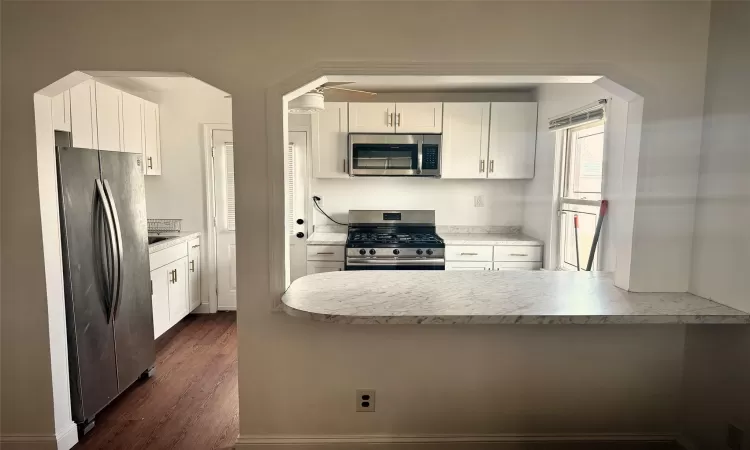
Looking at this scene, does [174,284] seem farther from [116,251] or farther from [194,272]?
[116,251]

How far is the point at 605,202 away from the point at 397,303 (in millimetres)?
1583

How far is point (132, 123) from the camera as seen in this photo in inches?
136

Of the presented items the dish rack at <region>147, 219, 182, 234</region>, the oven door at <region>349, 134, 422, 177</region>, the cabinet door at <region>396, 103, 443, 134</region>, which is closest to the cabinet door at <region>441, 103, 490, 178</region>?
the cabinet door at <region>396, 103, 443, 134</region>

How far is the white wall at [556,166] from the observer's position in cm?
243

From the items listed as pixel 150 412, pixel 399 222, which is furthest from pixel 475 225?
pixel 150 412

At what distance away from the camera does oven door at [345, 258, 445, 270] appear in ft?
11.8

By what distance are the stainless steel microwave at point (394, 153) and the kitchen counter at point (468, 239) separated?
681 millimetres

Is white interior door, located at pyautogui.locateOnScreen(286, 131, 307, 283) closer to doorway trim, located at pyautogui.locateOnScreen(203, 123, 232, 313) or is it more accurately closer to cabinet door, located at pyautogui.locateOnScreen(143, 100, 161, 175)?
doorway trim, located at pyautogui.locateOnScreen(203, 123, 232, 313)

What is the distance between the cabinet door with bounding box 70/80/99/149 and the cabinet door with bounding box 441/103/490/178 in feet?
9.15

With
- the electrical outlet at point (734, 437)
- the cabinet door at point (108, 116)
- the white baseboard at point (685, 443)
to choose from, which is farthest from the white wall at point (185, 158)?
the electrical outlet at point (734, 437)

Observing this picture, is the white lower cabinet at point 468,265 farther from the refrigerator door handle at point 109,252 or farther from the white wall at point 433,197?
the refrigerator door handle at point 109,252

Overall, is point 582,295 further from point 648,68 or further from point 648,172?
point 648,68

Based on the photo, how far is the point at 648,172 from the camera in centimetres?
189

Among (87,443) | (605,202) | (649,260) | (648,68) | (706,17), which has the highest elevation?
(706,17)
